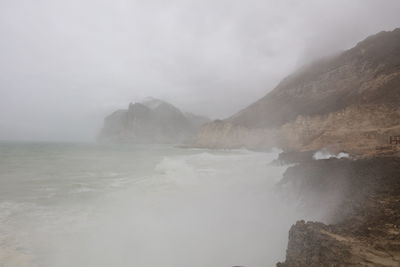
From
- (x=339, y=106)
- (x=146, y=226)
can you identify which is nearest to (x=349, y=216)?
(x=146, y=226)

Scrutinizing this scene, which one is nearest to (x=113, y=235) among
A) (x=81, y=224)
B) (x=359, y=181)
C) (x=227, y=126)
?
(x=81, y=224)

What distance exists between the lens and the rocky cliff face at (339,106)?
20875 mm

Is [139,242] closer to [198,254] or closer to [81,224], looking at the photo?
[198,254]

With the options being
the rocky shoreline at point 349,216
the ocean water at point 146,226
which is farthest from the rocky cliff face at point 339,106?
the ocean water at point 146,226

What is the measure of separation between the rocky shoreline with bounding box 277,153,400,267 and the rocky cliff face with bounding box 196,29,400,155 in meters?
8.34

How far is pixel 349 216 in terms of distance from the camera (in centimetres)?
623

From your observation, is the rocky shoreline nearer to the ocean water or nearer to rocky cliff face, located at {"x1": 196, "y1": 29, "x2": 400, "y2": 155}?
the ocean water

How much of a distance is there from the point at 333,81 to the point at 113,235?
4980cm

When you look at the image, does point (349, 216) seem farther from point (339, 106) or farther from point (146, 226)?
point (339, 106)

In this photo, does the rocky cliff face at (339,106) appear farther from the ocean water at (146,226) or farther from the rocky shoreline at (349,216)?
the ocean water at (146,226)

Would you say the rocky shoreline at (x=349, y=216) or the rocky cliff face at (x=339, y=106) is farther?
the rocky cliff face at (x=339, y=106)

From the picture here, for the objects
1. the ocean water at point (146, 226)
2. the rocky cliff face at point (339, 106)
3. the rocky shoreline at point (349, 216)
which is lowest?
the ocean water at point (146, 226)

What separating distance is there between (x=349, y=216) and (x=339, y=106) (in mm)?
28655

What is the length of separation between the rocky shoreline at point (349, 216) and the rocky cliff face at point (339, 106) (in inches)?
328
